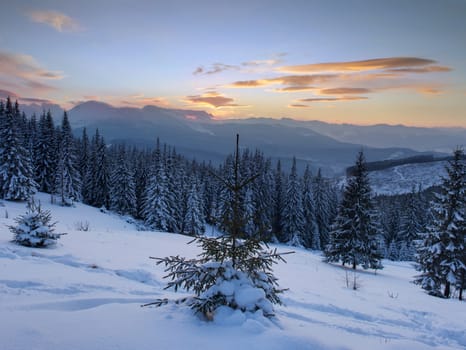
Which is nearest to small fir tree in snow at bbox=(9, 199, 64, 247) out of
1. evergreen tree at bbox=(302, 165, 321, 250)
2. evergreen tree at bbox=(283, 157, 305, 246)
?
evergreen tree at bbox=(283, 157, 305, 246)

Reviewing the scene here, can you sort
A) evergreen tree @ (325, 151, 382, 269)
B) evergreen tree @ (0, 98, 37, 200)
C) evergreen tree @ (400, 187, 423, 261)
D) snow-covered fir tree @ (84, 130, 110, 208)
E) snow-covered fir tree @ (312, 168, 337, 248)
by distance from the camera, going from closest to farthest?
1. evergreen tree @ (325, 151, 382, 269)
2. evergreen tree @ (0, 98, 37, 200)
3. snow-covered fir tree @ (84, 130, 110, 208)
4. evergreen tree @ (400, 187, 423, 261)
5. snow-covered fir tree @ (312, 168, 337, 248)

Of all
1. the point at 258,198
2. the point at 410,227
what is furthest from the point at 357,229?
the point at 410,227

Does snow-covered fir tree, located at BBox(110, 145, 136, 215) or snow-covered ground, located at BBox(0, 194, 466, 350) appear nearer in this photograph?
snow-covered ground, located at BBox(0, 194, 466, 350)

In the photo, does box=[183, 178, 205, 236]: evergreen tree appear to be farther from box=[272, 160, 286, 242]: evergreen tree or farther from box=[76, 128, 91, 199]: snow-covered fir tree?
box=[76, 128, 91, 199]: snow-covered fir tree

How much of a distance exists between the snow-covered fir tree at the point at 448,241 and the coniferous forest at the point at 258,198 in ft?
0.17

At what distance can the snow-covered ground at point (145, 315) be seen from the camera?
4262mm

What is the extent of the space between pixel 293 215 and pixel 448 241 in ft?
Result: 96.3

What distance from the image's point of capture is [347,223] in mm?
23500

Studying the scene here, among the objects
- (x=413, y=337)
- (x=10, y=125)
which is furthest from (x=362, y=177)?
(x=10, y=125)

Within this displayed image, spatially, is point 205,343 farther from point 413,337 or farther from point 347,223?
point 347,223

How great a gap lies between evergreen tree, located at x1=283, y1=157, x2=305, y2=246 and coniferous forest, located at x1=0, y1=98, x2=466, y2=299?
6.5 inches

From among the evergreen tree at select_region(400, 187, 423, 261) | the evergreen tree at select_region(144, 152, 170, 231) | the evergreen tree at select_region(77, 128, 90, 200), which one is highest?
the evergreen tree at select_region(77, 128, 90, 200)

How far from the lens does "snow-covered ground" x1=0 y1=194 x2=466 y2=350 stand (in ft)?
14.0

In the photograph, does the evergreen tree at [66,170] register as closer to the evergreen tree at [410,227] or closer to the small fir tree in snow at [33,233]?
the small fir tree in snow at [33,233]
